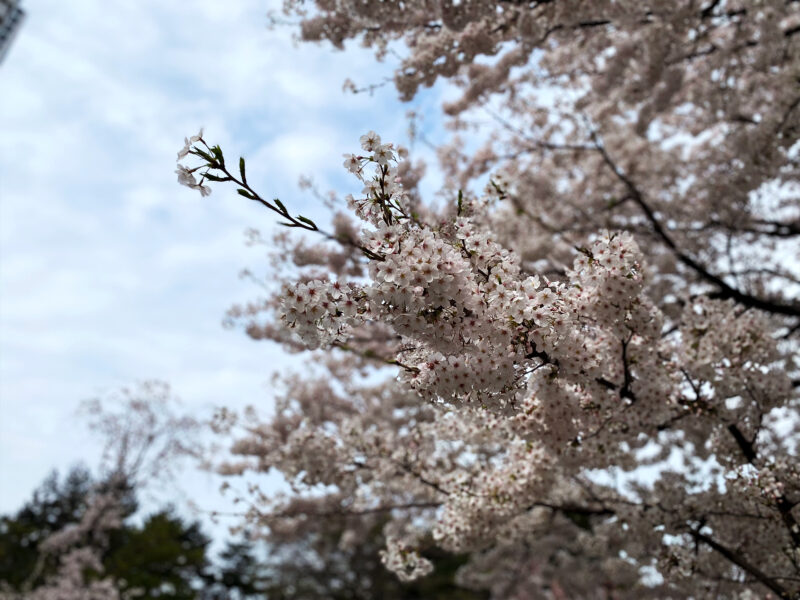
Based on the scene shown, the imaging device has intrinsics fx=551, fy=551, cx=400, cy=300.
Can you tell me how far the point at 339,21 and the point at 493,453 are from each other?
6.05 meters

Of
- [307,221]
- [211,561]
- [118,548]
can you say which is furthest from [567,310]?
[211,561]

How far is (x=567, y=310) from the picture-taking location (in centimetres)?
283

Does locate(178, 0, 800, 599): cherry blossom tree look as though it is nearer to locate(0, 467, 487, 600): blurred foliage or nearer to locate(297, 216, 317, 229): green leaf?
locate(297, 216, 317, 229): green leaf

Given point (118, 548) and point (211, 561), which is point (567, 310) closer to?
point (118, 548)

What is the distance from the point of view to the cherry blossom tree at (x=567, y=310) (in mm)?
2652

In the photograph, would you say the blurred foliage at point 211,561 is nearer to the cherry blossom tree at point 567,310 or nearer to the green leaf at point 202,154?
the cherry blossom tree at point 567,310

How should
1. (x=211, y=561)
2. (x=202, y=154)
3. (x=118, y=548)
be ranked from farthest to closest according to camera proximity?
1. (x=211, y=561)
2. (x=118, y=548)
3. (x=202, y=154)

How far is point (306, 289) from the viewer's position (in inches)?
97.0

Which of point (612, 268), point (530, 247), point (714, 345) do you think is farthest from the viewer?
point (530, 247)

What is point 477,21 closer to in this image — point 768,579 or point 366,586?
point 768,579

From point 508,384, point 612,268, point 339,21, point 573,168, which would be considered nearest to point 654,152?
point 573,168

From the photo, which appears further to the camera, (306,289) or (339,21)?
(339,21)

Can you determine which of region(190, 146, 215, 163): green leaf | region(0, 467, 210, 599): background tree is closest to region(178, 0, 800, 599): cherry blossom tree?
region(190, 146, 215, 163): green leaf

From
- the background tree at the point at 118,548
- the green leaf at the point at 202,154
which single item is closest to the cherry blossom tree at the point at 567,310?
the green leaf at the point at 202,154
